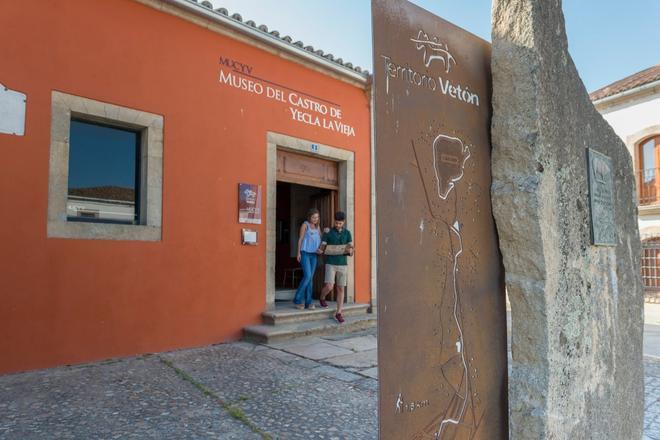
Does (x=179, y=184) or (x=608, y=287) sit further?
(x=179, y=184)

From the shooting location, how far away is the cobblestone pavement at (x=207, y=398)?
10.0 ft

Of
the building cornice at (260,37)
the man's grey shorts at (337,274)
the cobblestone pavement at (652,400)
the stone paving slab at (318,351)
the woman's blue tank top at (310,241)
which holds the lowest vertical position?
the cobblestone pavement at (652,400)

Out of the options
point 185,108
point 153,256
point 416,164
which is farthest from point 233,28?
point 416,164

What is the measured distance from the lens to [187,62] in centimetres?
569

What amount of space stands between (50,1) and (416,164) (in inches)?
190

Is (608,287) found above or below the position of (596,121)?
below

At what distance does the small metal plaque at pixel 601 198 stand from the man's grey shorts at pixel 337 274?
4.38m

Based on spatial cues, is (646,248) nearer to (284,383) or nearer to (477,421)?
(284,383)

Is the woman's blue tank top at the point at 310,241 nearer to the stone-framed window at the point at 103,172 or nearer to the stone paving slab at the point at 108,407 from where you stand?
the stone-framed window at the point at 103,172

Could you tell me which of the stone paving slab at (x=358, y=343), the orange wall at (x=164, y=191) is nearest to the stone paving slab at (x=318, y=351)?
the stone paving slab at (x=358, y=343)

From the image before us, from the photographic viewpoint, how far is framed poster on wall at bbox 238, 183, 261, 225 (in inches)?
239

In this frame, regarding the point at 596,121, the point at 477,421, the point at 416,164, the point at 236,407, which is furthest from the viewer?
the point at 236,407

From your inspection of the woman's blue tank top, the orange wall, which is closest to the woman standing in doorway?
the woman's blue tank top

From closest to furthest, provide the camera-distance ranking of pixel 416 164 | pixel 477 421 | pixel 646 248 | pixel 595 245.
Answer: pixel 416 164 < pixel 477 421 < pixel 595 245 < pixel 646 248
